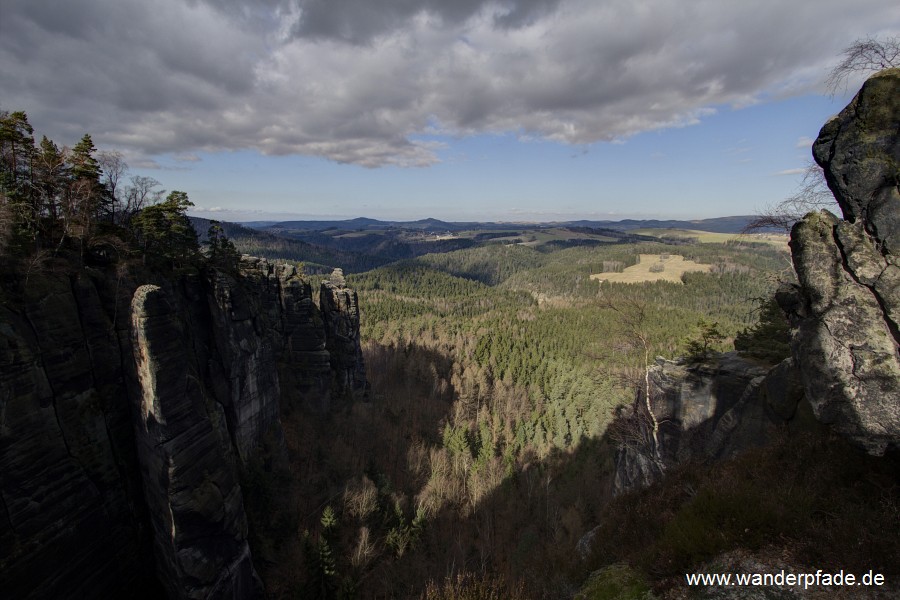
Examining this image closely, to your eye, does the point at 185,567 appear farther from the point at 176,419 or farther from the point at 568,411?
the point at 568,411

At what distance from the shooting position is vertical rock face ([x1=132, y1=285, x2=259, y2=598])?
19438 millimetres

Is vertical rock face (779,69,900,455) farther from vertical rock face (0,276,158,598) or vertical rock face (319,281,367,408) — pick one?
vertical rock face (319,281,367,408)

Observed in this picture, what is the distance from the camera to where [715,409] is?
21.9 m

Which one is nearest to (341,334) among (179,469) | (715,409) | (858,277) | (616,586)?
(179,469)

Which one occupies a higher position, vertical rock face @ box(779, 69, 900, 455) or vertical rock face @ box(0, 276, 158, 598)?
vertical rock face @ box(779, 69, 900, 455)

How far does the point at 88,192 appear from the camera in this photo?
20.6 metres

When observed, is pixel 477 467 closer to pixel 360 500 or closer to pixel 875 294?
pixel 360 500

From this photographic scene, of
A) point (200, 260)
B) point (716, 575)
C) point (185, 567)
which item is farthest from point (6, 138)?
point (716, 575)

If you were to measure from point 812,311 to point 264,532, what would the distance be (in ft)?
124

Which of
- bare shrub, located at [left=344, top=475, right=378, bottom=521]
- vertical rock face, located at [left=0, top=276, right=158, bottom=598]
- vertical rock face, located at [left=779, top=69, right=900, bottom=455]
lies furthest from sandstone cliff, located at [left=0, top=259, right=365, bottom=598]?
vertical rock face, located at [left=779, top=69, right=900, bottom=455]

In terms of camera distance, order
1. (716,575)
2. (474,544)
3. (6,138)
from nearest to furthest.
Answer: (716,575)
(6,138)
(474,544)

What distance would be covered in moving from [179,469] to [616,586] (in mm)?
20490

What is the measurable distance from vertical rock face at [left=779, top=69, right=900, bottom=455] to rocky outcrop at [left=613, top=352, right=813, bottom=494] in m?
4.35

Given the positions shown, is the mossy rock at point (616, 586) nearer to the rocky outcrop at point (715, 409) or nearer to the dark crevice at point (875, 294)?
the rocky outcrop at point (715, 409)
